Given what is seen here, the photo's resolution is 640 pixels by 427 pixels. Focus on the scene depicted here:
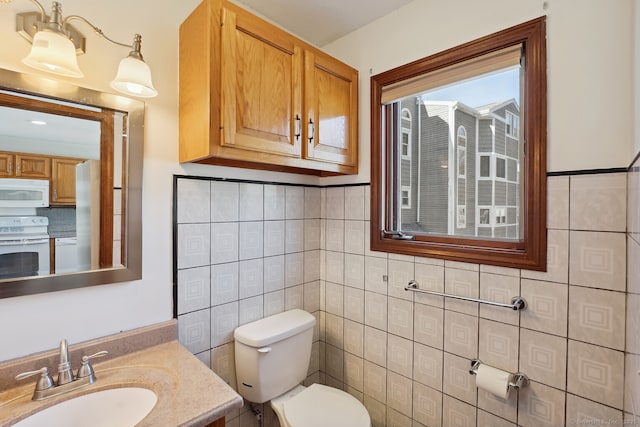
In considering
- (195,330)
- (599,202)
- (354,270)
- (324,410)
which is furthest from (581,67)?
(195,330)

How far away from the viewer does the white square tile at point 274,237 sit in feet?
5.51

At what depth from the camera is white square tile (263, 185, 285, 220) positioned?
168 cm

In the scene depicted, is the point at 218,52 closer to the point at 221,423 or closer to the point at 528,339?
the point at 221,423

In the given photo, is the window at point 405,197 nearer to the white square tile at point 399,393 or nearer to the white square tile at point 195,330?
the white square tile at point 399,393

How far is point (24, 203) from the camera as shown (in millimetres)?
1000

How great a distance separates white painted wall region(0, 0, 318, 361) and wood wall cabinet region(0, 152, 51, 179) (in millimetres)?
287

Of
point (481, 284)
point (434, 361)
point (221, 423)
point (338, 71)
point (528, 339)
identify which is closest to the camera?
point (221, 423)

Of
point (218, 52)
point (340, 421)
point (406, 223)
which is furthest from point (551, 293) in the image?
point (218, 52)

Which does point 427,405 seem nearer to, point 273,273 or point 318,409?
point 318,409

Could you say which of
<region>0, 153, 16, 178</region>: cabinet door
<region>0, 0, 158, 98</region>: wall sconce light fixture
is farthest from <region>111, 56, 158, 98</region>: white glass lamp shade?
<region>0, 153, 16, 178</region>: cabinet door

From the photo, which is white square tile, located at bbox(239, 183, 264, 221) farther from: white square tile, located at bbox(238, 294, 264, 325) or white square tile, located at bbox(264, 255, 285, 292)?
white square tile, located at bbox(238, 294, 264, 325)

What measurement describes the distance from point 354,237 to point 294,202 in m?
0.41

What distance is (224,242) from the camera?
150 centimetres

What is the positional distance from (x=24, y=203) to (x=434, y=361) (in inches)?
69.3
